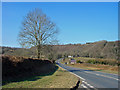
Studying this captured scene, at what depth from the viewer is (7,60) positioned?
1170 centimetres

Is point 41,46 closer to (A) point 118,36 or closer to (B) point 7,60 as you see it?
(B) point 7,60

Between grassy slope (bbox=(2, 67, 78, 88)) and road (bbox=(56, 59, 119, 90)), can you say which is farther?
road (bbox=(56, 59, 119, 90))

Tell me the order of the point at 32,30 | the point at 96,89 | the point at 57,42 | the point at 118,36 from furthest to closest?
1. the point at 118,36
2. the point at 57,42
3. the point at 32,30
4. the point at 96,89

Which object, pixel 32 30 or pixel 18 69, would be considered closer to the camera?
pixel 18 69

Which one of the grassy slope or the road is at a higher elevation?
the grassy slope

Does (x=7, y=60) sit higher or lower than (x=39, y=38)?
lower

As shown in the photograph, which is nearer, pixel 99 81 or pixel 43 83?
pixel 43 83

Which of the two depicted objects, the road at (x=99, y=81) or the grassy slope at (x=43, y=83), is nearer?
the grassy slope at (x=43, y=83)

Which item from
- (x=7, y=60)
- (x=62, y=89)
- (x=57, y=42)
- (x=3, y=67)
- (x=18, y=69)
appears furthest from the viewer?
(x=57, y=42)

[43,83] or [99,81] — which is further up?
[43,83]

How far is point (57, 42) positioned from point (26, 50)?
253 inches

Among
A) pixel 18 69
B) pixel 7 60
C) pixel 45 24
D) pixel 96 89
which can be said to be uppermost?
pixel 45 24

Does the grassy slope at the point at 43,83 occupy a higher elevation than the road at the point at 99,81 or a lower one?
higher

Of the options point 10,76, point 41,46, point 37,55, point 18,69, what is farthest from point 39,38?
point 10,76
